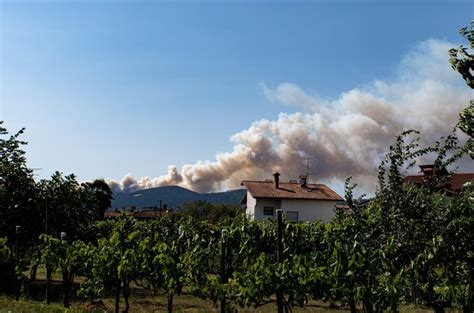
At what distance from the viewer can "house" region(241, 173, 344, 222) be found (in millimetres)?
46000

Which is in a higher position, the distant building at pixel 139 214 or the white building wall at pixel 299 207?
the white building wall at pixel 299 207

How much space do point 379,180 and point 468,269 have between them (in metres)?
2.01

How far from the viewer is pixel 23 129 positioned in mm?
18812

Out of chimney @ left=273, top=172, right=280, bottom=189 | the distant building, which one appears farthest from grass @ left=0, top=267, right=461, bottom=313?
chimney @ left=273, top=172, right=280, bottom=189

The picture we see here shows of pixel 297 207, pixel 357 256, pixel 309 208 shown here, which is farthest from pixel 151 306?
pixel 309 208

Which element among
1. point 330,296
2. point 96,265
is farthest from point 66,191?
point 330,296

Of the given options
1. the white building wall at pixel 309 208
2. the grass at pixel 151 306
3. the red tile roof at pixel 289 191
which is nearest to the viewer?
the grass at pixel 151 306

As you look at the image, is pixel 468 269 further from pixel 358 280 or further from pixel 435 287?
pixel 358 280

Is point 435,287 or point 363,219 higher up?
Result: point 363,219

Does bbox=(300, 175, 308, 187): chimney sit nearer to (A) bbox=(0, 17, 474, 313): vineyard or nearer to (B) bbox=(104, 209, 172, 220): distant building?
(B) bbox=(104, 209, 172, 220): distant building

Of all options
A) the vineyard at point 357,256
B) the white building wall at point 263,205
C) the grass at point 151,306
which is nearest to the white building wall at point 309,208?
the white building wall at point 263,205

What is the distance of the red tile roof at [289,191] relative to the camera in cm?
4616

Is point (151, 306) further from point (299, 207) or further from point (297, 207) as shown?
point (299, 207)

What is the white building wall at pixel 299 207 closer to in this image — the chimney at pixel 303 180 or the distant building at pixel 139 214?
the chimney at pixel 303 180
